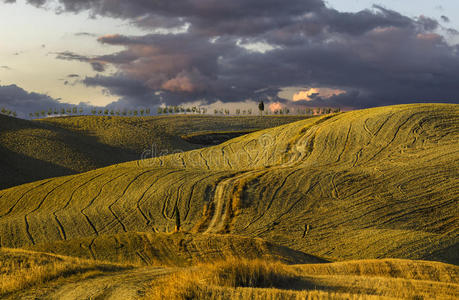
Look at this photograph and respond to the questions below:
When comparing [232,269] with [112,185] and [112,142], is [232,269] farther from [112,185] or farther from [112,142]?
[112,142]

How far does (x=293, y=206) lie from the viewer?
47.2 m

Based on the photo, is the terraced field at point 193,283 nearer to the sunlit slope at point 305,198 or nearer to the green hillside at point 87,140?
the sunlit slope at point 305,198

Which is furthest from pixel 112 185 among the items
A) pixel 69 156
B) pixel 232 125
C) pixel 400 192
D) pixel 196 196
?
pixel 232 125

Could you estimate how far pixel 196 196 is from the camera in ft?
168

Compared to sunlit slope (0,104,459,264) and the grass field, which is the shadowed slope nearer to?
the grass field

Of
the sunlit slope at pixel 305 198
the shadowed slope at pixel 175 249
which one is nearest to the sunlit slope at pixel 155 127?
the sunlit slope at pixel 305 198

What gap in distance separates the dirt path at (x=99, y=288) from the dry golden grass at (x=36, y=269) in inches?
26.6

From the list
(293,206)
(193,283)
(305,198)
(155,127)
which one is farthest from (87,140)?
(193,283)

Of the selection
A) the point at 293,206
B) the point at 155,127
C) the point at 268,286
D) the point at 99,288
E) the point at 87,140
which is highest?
the point at 155,127

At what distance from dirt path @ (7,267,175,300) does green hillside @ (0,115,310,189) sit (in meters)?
91.3

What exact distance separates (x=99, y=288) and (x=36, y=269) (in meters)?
4.18

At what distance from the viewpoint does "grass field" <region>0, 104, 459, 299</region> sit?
103ft

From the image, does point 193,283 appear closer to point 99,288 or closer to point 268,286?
point 268,286

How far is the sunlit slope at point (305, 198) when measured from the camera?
4169cm
